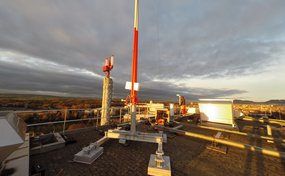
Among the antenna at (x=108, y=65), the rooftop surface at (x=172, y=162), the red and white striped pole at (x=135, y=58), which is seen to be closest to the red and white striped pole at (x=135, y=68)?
the red and white striped pole at (x=135, y=58)

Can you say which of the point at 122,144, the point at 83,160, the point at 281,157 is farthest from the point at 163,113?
the point at 83,160

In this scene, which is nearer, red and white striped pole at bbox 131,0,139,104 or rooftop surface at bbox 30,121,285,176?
rooftop surface at bbox 30,121,285,176

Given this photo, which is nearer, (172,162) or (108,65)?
(172,162)

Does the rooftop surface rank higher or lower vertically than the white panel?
lower

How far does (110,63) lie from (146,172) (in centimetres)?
932

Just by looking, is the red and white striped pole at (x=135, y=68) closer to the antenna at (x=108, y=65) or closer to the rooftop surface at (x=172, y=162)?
the rooftop surface at (x=172, y=162)

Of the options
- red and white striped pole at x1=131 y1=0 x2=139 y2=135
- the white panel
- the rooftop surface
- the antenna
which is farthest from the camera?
the antenna

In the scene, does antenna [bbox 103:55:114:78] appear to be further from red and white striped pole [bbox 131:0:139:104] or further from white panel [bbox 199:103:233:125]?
white panel [bbox 199:103:233:125]

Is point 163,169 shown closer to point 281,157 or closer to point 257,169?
point 257,169

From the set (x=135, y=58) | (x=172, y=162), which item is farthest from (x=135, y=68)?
(x=172, y=162)

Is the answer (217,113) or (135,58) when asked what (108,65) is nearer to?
(135,58)

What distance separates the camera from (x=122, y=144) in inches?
186

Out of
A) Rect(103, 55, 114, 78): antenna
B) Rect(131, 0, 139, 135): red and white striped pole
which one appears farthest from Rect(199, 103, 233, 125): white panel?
Rect(103, 55, 114, 78): antenna

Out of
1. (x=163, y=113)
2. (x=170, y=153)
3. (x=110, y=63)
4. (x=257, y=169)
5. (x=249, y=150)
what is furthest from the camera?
(x=110, y=63)
